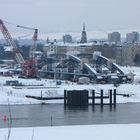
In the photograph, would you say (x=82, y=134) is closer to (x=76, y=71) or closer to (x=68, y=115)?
(x=68, y=115)

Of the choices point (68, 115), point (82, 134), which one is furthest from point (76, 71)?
point (82, 134)

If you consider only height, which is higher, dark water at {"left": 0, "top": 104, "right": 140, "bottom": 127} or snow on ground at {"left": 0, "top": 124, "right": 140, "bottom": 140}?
snow on ground at {"left": 0, "top": 124, "right": 140, "bottom": 140}

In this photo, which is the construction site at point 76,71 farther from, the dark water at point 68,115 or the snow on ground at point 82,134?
the snow on ground at point 82,134

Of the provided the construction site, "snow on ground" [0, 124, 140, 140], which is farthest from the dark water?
the construction site

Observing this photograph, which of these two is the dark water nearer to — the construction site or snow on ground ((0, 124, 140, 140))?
snow on ground ((0, 124, 140, 140))

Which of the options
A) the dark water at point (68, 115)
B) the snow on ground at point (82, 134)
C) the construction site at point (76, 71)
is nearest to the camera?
the snow on ground at point (82, 134)

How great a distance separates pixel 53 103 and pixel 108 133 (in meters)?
12.9

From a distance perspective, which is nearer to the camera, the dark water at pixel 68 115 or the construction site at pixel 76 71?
the dark water at pixel 68 115

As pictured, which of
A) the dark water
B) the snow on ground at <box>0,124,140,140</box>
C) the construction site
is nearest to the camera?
the snow on ground at <box>0,124,140,140</box>

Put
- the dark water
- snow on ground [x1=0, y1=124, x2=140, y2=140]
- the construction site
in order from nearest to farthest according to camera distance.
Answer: snow on ground [x1=0, y1=124, x2=140, y2=140] → the dark water → the construction site

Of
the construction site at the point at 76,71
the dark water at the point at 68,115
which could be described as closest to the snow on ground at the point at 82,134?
the dark water at the point at 68,115

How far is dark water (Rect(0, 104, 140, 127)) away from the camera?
14688 millimetres

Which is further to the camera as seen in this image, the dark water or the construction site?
the construction site

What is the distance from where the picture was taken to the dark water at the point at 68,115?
14.7 meters
